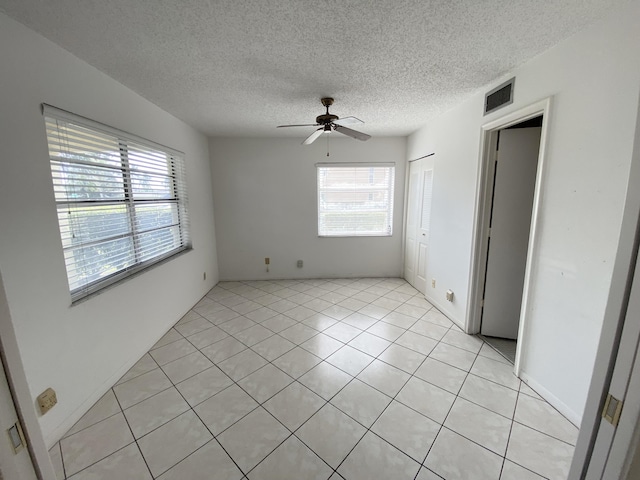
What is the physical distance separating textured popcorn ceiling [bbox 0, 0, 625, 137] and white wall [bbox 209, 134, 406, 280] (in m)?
1.54

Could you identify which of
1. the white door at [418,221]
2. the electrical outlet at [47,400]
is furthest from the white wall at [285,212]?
the electrical outlet at [47,400]

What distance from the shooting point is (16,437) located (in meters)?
0.60

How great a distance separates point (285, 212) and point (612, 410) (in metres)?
3.96

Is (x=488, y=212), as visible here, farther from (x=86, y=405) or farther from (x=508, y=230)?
(x=86, y=405)

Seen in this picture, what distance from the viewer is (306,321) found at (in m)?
2.97

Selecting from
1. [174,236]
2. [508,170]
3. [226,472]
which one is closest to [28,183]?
[174,236]

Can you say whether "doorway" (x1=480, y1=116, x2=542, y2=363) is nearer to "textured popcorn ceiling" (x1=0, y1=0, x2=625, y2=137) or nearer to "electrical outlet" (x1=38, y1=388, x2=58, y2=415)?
"textured popcorn ceiling" (x1=0, y1=0, x2=625, y2=137)

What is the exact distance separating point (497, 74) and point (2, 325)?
3.07m

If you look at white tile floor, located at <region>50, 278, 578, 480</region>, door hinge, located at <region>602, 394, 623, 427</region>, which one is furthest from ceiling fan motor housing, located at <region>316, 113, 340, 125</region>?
door hinge, located at <region>602, 394, 623, 427</region>

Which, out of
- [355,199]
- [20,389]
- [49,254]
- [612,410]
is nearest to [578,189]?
[612,410]

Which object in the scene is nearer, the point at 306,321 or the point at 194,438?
the point at 194,438

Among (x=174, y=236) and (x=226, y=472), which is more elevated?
(x=174, y=236)

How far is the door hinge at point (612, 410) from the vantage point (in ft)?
2.07

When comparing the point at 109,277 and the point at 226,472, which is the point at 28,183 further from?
the point at 226,472
